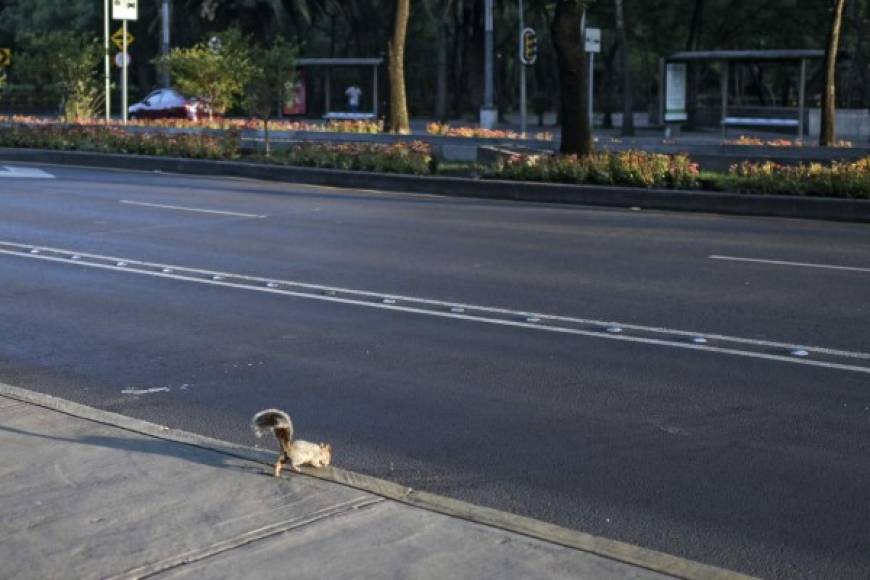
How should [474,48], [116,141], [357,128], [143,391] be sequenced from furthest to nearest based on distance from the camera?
1. [474,48]
2. [357,128]
3. [116,141]
4. [143,391]

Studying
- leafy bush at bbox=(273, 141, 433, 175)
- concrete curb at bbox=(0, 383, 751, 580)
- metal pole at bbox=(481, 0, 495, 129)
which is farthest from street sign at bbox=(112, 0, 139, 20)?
concrete curb at bbox=(0, 383, 751, 580)

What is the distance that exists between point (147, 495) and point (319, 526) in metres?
0.94

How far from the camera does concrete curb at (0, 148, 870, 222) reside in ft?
62.5

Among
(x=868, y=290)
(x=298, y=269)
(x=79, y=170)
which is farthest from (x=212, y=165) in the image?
(x=868, y=290)

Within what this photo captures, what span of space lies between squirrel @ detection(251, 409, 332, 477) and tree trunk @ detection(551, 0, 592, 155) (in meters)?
18.1

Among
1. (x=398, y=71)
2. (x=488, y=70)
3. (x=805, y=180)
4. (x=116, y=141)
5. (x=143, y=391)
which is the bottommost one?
(x=143, y=391)

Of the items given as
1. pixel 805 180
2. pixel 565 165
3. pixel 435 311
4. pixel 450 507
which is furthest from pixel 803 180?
pixel 450 507

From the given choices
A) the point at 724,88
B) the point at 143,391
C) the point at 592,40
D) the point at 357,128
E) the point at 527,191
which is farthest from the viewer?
the point at 724,88

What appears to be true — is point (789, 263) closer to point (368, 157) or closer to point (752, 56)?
point (368, 157)

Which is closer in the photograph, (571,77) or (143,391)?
(143,391)

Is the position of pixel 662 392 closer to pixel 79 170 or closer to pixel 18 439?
pixel 18 439

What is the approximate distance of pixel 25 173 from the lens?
86.8 ft

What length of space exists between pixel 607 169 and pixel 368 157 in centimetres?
508

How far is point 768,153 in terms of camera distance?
25.7m
